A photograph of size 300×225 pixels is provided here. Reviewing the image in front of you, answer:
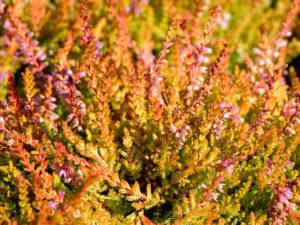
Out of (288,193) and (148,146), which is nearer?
(288,193)

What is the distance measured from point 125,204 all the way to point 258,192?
1.89 ft

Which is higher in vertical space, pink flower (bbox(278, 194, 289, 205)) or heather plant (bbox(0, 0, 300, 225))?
heather plant (bbox(0, 0, 300, 225))

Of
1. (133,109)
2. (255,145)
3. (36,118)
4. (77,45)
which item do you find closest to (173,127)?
(133,109)

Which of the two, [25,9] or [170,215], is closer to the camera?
[170,215]

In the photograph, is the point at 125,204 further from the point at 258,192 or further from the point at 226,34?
the point at 226,34

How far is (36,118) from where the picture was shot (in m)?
2.12

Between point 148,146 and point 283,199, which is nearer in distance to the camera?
point 283,199

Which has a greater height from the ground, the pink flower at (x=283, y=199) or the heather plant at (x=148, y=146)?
the heather plant at (x=148, y=146)

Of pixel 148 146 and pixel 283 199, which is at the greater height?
pixel 148 146

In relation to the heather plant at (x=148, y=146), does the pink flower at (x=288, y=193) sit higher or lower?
lower

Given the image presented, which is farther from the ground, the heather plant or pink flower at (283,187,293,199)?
the heather plant

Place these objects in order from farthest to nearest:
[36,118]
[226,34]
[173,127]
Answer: [226,34], [36,118], [173,127]

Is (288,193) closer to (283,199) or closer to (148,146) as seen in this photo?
(283,199)

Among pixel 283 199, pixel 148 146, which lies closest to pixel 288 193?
pixel 283 199
